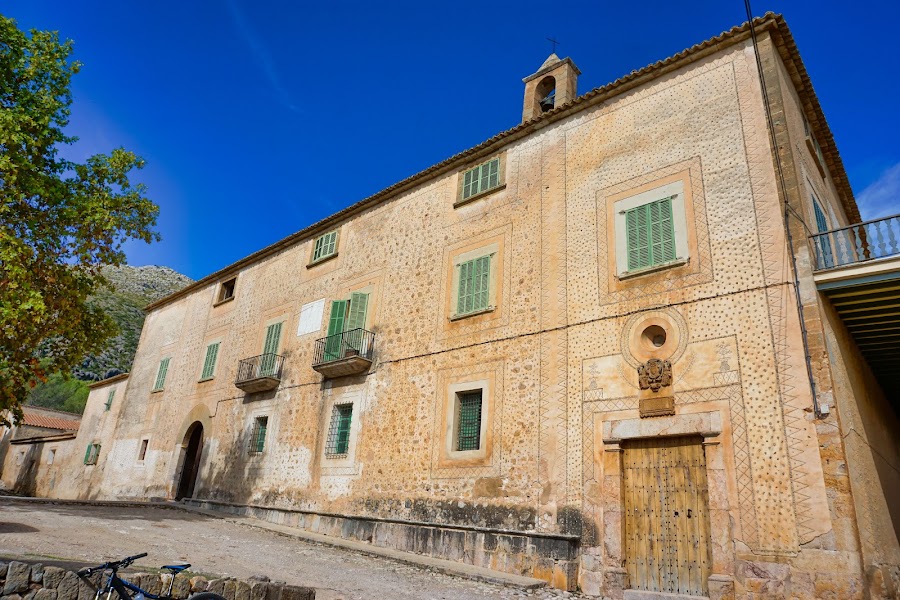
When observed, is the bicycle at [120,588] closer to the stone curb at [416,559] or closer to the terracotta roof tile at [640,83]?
the stone curb at [416,559]

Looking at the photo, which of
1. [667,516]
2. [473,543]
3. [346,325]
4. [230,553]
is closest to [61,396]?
[346,325]

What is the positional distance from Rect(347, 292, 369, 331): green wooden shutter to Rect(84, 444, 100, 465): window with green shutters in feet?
55.7

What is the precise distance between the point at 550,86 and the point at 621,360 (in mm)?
8734

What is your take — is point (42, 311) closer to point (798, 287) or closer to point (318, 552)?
point (318, 552)

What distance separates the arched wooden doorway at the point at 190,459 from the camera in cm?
2048

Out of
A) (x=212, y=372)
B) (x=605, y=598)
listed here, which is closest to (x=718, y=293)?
(x=605, y=598)

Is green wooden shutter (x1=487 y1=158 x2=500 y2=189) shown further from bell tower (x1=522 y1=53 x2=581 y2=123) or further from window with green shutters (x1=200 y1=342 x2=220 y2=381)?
window with green shutters (x1=200 y1=342 x2=220 y2=381)

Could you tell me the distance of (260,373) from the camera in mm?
18281

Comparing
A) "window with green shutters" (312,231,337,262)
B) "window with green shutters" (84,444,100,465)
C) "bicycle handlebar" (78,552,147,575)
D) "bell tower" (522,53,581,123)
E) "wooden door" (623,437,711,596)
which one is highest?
"bell tower" (522,53,581,123)

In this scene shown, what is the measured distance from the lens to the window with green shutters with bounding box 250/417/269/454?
1778 centimetres

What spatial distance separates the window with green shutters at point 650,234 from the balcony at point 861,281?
2253 millimetres

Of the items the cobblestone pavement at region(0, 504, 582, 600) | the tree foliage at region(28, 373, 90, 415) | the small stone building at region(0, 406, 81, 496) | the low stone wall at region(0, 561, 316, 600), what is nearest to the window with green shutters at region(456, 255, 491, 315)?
the cobblestone pavement at region(0, 504, 582, 600)

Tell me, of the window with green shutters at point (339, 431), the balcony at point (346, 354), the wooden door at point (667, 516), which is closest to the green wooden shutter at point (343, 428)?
the window with green shutters at point (339, 431)

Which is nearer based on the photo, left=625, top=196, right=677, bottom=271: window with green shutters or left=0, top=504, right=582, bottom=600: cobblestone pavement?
left=0, top=504, right=582, bottom=600: cobblestone pavement
